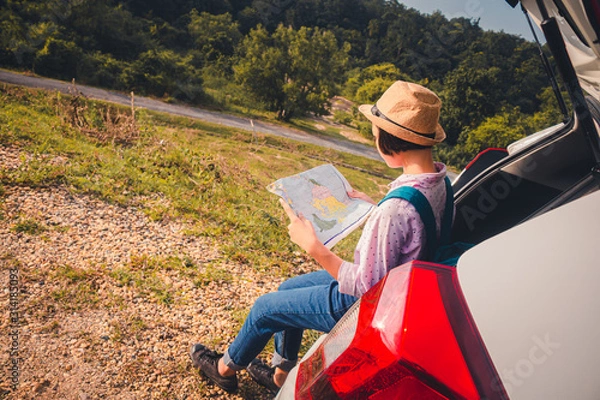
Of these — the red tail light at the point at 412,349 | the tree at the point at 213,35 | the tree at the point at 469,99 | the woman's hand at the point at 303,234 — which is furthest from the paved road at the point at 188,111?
the tree at the point at 213,35

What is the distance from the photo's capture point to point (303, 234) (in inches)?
63.0

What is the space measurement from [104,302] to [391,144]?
2.34 meters

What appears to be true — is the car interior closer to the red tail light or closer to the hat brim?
the hat brim

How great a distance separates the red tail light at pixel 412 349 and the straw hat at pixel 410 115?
0.67 meters

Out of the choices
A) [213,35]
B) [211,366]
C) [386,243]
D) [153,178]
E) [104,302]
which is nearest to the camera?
[386,243]

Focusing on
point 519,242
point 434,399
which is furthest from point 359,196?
point 434,399

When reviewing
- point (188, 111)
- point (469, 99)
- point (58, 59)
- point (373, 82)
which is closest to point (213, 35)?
point (373, 82)

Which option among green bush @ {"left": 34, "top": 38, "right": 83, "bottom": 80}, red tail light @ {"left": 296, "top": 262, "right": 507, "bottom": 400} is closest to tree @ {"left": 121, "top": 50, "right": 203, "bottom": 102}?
green bush @ {"left": 34, "top": 38, "right": 83, "bottom": 80}

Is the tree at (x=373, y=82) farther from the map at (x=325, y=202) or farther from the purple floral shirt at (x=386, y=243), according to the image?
the purple floral shirt at (x=386, y=243)

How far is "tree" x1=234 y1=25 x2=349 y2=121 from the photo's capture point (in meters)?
27.4

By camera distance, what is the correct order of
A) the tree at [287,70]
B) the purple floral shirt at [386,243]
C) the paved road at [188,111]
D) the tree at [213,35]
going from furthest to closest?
the tree at [213,35], the tree at [287,70], the paved road at [188,111], the purple floral shirt at [386,243]

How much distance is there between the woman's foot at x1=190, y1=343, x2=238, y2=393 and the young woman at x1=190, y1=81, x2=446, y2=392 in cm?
20

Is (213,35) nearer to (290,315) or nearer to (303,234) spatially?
(303,234)

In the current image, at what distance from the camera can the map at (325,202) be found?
1798 millimetres
